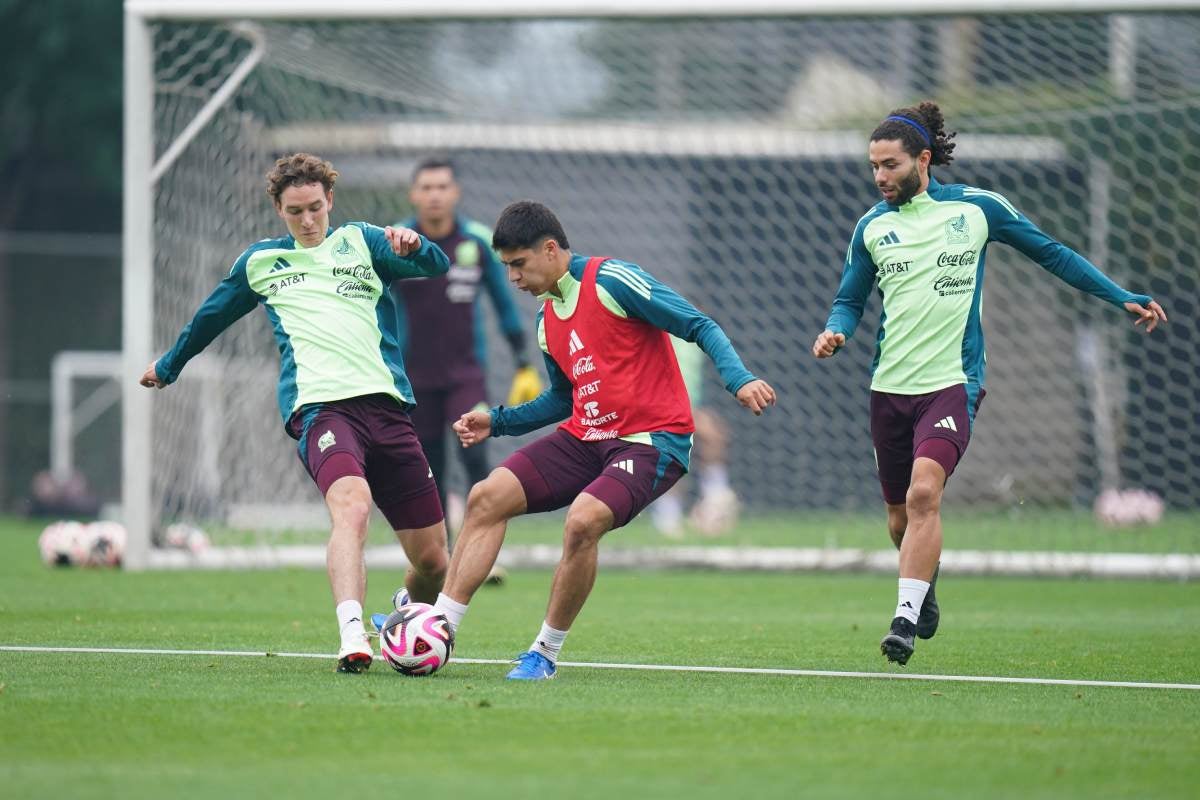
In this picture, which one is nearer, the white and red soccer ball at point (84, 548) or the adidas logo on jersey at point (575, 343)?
the adidas logo on jersey at point (575, 343)

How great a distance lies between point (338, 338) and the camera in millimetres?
6855

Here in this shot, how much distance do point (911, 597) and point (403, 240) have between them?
242 centimetres

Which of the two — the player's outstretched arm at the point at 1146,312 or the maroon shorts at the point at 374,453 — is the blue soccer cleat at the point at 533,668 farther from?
the player's outstretched arm at the point at 1146,312

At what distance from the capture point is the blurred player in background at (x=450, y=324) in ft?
34.2

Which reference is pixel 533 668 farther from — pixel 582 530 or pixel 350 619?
pixel 350 619

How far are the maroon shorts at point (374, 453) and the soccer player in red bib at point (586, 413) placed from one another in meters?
0.53

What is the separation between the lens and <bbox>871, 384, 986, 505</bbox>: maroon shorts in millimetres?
7051

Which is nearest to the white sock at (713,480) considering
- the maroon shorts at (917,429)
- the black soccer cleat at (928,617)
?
the maroon shorts at (917,429)

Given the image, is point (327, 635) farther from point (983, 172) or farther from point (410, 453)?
point (983, 172)

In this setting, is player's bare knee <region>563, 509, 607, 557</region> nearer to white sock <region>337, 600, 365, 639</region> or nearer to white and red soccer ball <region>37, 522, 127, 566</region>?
white sock <region>337, 600, 365, 639</region>

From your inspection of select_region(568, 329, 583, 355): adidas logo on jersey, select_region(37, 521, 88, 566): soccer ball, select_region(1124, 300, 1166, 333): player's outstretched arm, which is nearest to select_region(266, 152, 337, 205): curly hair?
select_region(568, 329, 583, 355): adidas logo on jersey

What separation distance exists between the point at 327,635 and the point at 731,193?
11.5 metres

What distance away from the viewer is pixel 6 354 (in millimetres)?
22453

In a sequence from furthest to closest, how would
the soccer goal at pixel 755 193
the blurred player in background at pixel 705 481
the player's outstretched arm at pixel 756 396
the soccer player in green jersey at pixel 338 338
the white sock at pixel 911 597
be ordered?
1. the blurred player in background at pixel 705 481
2. the soccer goal at pixel 755 193
3. the soccer player in green jersey at pixel 338 338
4. the white sock at pixel 911 597
5. the player's outstretched arm at pixel 756 396
